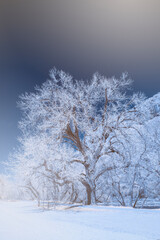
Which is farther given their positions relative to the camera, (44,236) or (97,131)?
(97,131)

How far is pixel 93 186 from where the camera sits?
36.1 feet

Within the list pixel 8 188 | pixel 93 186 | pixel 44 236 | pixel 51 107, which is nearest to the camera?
pixel 44 236

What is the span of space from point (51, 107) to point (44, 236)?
8.78 metres

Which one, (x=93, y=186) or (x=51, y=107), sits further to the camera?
(x=51, y=107)

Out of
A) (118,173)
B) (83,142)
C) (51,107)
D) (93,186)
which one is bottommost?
(93,186)

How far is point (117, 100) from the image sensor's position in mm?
12133

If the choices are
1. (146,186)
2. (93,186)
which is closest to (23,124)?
(93,186)

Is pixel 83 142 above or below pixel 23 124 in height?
below

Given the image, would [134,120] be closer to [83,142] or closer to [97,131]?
[97,131]

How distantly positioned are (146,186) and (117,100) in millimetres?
9314

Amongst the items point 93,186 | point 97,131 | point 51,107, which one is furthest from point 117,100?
point 93,186

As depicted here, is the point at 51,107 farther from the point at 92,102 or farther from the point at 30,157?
the point at 30,157

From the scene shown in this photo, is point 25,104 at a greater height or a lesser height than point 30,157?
greater

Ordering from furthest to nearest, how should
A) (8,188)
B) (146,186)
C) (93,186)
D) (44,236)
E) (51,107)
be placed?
1. (8,188)
2. (146,186)
3. (51,107)
4. (93,186)
5. (44,236)
